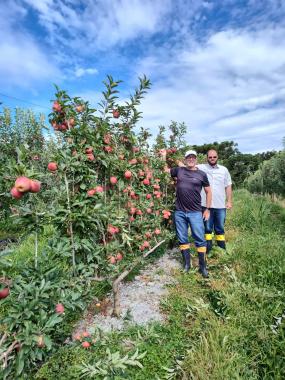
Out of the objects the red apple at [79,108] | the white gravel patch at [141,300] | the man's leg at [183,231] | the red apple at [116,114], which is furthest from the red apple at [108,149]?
the man's leg at [183,231]

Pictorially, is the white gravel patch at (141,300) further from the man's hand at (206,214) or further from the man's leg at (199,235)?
the man's hand at (206,214)

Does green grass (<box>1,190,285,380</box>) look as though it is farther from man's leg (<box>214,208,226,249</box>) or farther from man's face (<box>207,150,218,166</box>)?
man's face (<box>207,150,218,166</box>)

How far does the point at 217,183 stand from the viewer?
4.95 metres

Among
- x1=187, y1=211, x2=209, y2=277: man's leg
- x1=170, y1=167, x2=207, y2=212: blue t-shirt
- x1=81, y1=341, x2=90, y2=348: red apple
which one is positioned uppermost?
x1=170, y1=167, x2=207, y2=212: blue t-shirt

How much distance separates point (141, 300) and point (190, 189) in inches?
67.9

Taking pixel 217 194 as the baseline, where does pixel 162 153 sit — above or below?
above

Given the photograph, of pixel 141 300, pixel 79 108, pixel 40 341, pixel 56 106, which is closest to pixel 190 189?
pixel 141 300

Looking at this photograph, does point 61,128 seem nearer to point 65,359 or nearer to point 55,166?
point 55,166

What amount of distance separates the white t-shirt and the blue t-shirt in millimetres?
426

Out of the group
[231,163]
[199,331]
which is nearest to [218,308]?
[199,331]

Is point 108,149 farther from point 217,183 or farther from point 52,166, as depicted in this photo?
point 217,183

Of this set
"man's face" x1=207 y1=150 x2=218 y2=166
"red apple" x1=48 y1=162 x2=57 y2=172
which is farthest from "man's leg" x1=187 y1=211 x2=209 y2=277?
"red apple" x1=48 y1=162 x2=57 y2=172

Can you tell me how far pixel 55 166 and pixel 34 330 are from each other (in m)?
1.24

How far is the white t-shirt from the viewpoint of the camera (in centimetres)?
487
